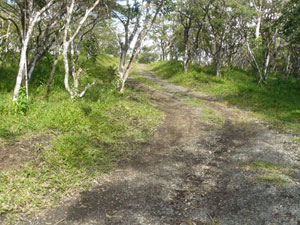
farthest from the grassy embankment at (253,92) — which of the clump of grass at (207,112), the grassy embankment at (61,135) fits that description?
the grassy embankment at (61,135)

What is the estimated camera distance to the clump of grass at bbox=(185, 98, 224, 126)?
458 inches

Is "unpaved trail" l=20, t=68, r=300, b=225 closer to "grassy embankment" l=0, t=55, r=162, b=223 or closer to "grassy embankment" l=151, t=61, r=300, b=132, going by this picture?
"grassy embankment" l=0, t=55, r=162, b=223

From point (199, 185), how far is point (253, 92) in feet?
44.4

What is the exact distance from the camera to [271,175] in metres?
6.23

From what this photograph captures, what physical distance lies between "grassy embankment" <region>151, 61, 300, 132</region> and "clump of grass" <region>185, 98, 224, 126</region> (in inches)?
87.3

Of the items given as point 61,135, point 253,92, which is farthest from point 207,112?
point 61,135

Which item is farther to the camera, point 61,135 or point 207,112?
point 207,112

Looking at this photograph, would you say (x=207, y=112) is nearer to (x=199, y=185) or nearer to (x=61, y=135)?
(x=199, y=185)

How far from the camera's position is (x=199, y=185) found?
6133 millimetres

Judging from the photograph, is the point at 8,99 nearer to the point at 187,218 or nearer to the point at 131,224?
the point at 131,224

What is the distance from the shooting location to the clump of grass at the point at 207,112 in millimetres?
11632

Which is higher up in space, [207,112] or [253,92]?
[253,92]

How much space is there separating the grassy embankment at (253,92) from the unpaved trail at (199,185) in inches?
115

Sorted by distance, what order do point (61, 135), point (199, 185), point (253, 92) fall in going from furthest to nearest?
point (253, 92)
point (61, 135)
point (199, 185)
